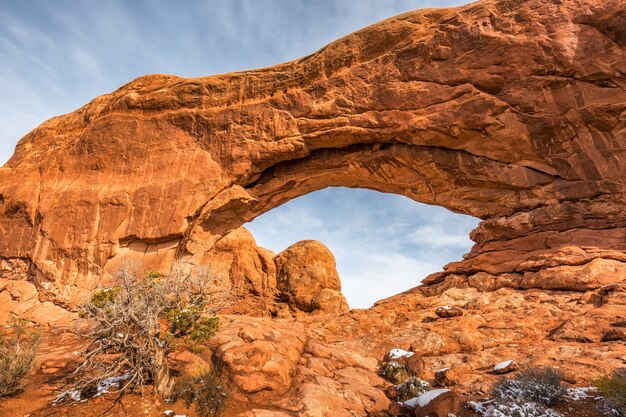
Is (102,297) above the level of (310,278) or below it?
below

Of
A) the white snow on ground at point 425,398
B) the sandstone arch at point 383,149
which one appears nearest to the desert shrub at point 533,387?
the white snow on ground at point 425,398

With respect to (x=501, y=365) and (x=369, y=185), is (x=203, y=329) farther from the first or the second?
(x=369, y=185)

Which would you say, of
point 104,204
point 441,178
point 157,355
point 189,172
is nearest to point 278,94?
point 189,172

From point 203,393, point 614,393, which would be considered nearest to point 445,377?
point 614,393

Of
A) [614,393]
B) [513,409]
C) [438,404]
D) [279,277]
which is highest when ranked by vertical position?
[279,277]

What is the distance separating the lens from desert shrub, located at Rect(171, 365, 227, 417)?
318 inches

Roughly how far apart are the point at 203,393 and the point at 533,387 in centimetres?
694

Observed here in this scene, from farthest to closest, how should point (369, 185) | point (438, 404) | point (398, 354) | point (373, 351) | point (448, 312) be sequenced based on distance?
1. point (369, 185)
2. point (448, 312)
3. point (373, 351)
4. point (398, 354)
5. point (438, 404)

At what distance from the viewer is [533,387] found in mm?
7918

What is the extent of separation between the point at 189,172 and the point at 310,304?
9.28 meters

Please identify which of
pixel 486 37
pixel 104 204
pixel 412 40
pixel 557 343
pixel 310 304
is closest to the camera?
pixel 557 343

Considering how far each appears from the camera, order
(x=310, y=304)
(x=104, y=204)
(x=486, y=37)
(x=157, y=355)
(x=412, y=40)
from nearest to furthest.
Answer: (x=157, y=355), (x=486, y=37), (x=412, y=40), (x=104, y=204), (x=310, y=304)

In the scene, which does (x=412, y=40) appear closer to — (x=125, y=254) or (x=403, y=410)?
(x=403, y=410)

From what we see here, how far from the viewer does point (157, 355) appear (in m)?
8.58
